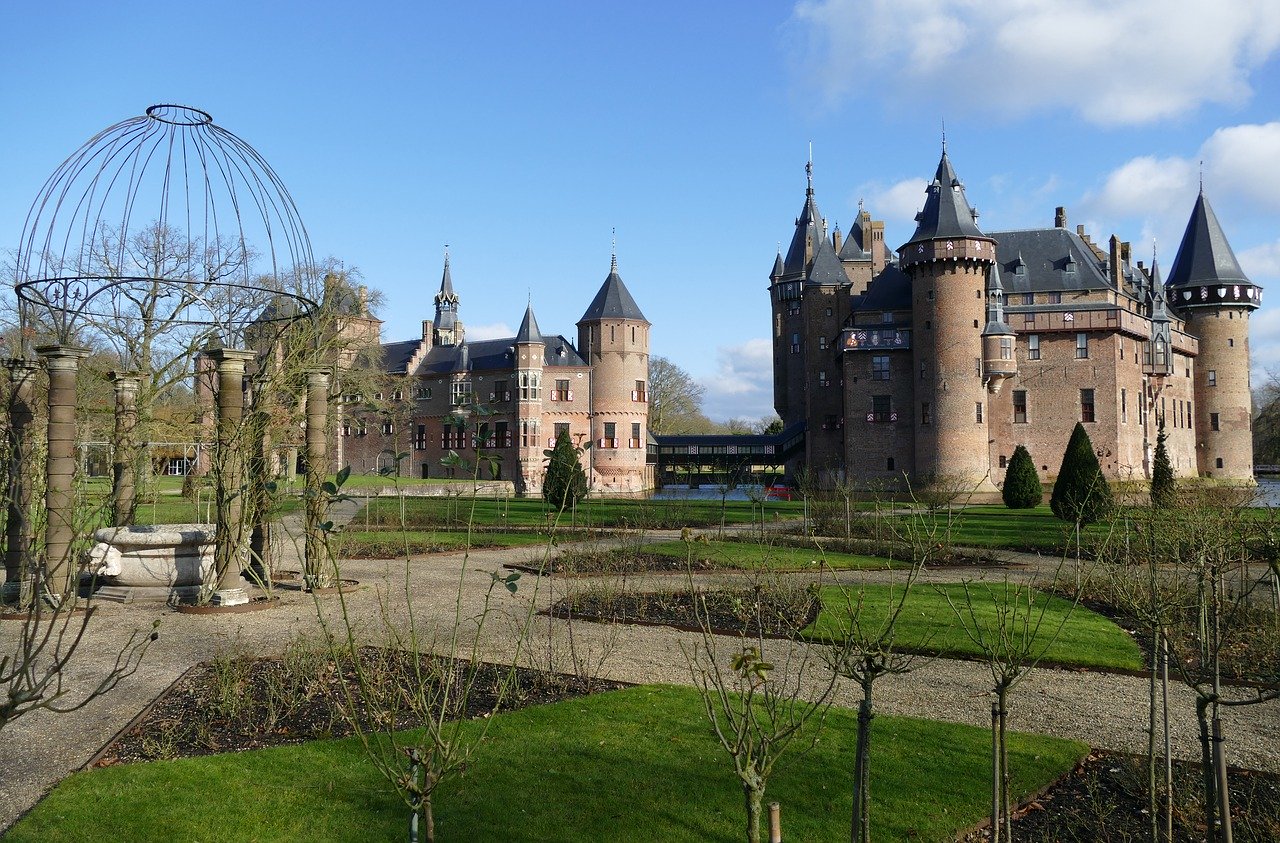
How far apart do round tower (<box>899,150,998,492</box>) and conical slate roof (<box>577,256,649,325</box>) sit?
15.8 m

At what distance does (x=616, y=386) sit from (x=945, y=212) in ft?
63.8

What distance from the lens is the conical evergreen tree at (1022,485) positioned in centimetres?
3216

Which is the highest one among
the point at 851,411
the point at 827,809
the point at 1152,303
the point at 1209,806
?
the point at 1152,303

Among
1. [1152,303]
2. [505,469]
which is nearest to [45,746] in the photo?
[505,469]

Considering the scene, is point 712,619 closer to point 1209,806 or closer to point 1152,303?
point 1209,806

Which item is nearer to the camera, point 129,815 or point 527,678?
point 129,815

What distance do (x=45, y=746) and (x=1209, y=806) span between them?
22.8 feet

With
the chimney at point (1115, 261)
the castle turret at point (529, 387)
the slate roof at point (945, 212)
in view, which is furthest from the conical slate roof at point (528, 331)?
the chimney at point (1115, 261)

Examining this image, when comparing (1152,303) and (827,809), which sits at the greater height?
(1152,303)

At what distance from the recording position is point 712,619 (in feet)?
35.1

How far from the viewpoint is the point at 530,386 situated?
167 ft

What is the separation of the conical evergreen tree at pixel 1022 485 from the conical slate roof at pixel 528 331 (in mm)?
27236

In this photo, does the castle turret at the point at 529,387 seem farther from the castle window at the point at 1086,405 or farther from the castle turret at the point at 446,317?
the castle window at the point at 1086,405

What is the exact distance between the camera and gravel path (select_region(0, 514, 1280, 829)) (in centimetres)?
621
